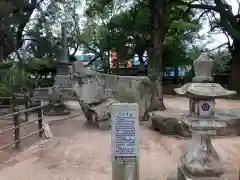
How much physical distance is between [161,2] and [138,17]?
28.4 ft

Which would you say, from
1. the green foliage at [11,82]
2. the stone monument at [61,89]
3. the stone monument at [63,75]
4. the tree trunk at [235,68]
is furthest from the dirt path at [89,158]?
the tree trunk at [235,68]

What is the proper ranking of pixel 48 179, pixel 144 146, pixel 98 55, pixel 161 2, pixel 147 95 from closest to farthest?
pixel 48 179
pixel 144 146
pixel 147 95
pixel 161 2
pixel 98 55

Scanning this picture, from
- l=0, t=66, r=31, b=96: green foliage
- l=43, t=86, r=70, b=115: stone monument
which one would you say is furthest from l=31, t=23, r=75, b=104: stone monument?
l=43, t=86, r=70, b=115: stone monument

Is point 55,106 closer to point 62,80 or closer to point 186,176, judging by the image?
point 62,80

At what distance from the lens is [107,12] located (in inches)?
859

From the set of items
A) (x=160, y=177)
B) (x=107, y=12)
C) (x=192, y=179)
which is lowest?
(x=160, y=177)

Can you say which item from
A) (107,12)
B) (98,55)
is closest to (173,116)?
(107,12)

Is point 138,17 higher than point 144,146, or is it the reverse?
point 138,17

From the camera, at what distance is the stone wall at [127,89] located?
1043cm

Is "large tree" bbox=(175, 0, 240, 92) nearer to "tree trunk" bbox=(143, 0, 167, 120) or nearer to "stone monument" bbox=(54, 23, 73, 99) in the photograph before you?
"tree trunk" bbox=(143, 0, 167, 120)

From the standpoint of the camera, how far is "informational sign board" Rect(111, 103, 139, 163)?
13.4ft

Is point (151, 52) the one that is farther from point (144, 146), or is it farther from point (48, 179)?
point (48, 179)

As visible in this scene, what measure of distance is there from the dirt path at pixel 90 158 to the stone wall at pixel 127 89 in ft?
5.93

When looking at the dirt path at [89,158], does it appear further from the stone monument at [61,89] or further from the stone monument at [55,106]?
the stone monument at [61,89]
